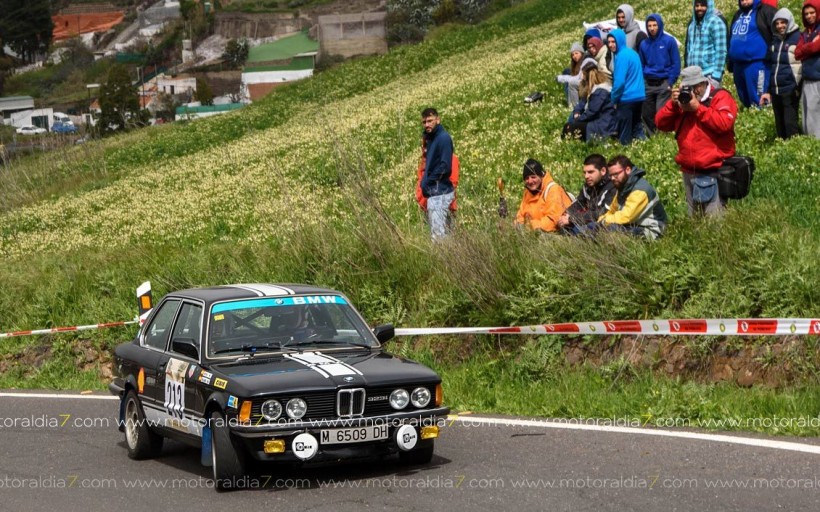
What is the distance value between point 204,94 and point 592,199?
397 ft

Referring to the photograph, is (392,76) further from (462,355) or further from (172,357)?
(172,357)

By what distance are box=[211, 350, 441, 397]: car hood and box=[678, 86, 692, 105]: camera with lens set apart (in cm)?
497

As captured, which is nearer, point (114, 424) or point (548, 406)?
point (548, 406)

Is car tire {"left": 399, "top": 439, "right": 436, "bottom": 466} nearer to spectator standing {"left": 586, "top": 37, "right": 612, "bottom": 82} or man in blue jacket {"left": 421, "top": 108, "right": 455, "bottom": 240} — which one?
man in blue jacket {"left": 421, "top": 108, "right": 455, "bottom": 240}

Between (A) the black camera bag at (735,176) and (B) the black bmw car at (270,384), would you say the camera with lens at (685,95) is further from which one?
(B) the black bmw car at (270,384)

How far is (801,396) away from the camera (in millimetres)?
9805

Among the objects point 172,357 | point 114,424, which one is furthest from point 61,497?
point 114,424

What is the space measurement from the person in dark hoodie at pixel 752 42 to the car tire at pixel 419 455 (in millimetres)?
10356

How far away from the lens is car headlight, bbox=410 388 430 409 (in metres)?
9.12

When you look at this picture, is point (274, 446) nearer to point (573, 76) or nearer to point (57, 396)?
point (57, 396)

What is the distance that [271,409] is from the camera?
28.7ft

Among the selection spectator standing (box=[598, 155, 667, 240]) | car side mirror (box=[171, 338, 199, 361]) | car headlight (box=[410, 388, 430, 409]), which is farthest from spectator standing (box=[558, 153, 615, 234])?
car side mirror (box=[171, 338, 199, 361])

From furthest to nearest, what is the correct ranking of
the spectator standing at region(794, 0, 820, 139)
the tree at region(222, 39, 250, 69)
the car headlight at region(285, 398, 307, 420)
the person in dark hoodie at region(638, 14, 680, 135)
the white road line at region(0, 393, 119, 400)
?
the tree at region(222, 39, 250, 69), the person in dark hoodie at region(638, 14, 680, 135), the spectator standing at region(794, 0, 820, 139), the white road line at region(0, 393, 119, 400), the car headlight at region(285, 398, 307, 420)

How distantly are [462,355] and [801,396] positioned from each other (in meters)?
4.52
